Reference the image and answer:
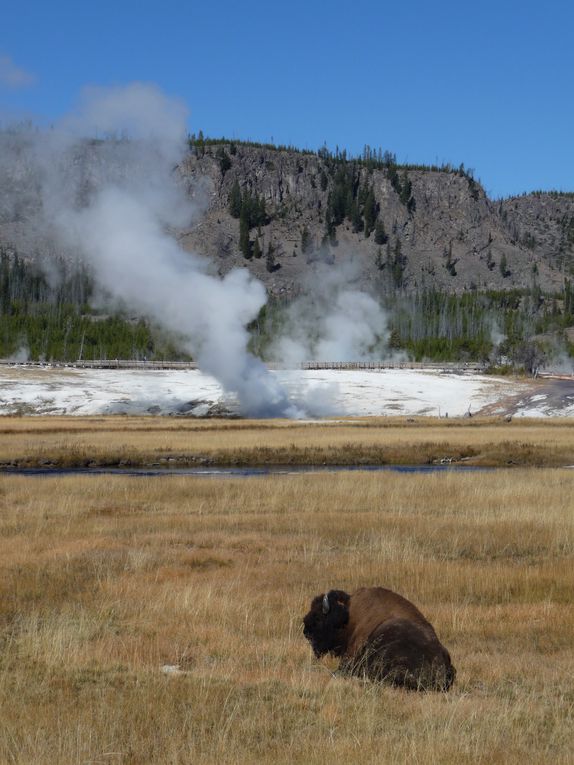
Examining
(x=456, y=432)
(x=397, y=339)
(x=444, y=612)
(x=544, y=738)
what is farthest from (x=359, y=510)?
(x=397, y=339)

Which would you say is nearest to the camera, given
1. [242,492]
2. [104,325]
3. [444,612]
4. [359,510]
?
[444,612]

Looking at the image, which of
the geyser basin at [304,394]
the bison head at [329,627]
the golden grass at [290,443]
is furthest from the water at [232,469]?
the geyser basin at [304,394]

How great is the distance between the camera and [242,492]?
1136 inches

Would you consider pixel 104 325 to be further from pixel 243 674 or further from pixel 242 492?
pixel 243 674

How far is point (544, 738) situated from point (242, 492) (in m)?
21.3

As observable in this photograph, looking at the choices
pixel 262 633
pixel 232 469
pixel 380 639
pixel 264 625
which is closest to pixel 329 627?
pixel 380 639

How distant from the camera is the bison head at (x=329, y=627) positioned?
1031 cm

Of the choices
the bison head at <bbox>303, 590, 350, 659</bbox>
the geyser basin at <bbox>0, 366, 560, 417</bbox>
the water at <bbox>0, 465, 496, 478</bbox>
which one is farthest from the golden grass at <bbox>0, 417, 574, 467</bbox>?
the bison head at <bbox>303, 590, 350, 659</bbox>

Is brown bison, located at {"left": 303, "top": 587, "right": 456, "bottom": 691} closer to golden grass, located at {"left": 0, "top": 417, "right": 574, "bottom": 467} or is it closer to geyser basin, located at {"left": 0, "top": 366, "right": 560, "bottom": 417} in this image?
golden grass, located at {"left": 0, "top": 417, "right": 574, "bottom": 467}

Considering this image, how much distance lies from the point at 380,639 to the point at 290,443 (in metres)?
42.9

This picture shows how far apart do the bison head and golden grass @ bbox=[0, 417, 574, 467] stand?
34022mm

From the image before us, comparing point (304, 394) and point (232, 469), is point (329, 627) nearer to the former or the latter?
point (232, 469)

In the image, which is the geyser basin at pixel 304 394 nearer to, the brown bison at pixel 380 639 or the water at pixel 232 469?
the water at pixel 232 469

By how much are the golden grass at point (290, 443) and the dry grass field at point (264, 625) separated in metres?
17.6
